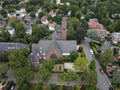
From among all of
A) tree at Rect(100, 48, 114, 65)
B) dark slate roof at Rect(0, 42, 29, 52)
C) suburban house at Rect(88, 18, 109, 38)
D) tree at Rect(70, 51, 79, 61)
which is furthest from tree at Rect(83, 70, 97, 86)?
suburban house at Rect(88, 18, 109, 38)

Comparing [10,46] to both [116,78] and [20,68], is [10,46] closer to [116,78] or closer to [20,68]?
[20,68]

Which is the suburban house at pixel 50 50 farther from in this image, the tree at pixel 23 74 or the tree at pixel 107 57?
the tree at pixel 107 57

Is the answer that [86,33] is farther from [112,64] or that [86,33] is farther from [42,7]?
[42,7]

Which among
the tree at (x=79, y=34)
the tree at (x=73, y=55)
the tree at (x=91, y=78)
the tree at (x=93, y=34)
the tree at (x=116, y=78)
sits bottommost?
the tree at (x=93, y=34)

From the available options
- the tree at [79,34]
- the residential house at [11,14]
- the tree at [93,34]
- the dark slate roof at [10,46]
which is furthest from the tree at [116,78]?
the residential house at [11,14]

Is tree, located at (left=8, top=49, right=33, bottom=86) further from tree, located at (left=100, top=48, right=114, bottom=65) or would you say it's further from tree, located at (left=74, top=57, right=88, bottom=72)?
tree, located at (left=100, top=48, right=114, bottom=65)

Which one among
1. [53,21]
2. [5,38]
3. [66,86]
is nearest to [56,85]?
[66,86]
